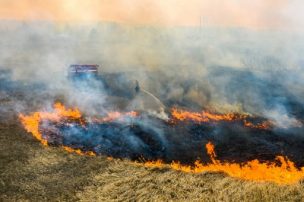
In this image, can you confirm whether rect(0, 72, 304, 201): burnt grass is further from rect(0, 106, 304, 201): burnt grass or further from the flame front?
the flame front

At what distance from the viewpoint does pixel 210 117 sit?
50.1 feet

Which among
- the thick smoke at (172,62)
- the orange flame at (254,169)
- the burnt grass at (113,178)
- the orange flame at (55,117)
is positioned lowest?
the orange flame at (254,169)

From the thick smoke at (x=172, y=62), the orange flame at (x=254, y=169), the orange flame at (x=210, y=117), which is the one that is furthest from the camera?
the thick smoke at (x=172, y=62)

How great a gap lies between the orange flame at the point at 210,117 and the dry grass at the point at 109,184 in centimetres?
509

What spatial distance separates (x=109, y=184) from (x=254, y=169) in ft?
15.4

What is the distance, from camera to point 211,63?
2698 centimetres

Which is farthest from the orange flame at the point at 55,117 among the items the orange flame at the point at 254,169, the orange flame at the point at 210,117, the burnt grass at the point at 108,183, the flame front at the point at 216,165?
the orange flame at the point at 254,169

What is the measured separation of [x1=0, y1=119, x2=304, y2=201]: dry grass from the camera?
8766 mm

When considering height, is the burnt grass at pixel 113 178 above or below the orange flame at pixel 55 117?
below

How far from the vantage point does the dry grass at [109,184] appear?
345 inches

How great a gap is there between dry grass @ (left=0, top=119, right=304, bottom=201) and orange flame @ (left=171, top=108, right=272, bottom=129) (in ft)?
16.7

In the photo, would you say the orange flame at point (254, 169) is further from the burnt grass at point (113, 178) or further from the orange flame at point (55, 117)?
the orange flame at point (55, 117)

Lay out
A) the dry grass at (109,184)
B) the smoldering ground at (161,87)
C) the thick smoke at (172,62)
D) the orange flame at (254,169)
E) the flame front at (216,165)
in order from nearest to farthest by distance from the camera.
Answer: the dry grass at (109,184) → the orange flame at (254,169) → the flame front at (216,165) → the smoldering ground at (161,87) → the thick smoke at (172,62)

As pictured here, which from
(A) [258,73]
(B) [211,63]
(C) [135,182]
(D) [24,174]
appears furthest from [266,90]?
(D) [24,174]
